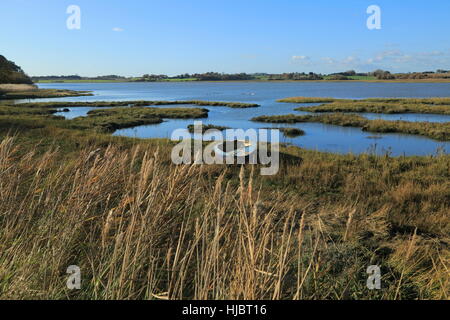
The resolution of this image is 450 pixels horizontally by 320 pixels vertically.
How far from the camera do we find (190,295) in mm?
2842

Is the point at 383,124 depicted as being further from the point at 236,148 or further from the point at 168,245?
the point at 168,245

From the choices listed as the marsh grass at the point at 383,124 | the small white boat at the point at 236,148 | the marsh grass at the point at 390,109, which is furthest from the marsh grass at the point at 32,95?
the small white boat at the point at 236,148

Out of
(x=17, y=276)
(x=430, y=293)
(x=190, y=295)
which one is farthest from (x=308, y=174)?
(x=17, y=276)

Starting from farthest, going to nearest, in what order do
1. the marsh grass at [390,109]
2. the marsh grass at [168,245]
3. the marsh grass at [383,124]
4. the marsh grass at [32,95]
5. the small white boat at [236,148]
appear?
the marsh grass at [32,95] < the marsh grass at [390,109] < the marsh grass at [383,124] < the small white boat at [236,148] < the marsh grass at [168,245]

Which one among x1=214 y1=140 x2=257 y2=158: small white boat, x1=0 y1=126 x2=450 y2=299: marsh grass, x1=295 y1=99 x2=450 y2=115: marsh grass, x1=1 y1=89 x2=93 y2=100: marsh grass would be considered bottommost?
x1=214 y1=140 x2=257 y2=158: small white boat

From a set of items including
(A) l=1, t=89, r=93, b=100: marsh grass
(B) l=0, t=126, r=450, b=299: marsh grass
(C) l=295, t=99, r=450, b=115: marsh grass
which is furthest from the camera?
(A) l=1, t=89, r=93, b=100: marsh grass

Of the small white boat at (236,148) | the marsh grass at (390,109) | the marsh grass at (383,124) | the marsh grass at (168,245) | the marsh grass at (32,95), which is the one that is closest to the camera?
the marsh grass at (168,245)

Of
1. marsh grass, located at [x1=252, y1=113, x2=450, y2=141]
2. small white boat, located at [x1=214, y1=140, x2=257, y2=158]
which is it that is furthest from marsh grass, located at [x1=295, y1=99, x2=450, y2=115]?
small white boat, located at [x1=214, y1=140, x2=257, y2=158]

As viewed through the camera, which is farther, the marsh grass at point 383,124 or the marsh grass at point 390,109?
the marsh grass at point 390,109

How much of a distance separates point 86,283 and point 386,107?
50.7 meters

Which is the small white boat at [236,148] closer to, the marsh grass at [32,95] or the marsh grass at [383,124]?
the marsh grass at [383,124]

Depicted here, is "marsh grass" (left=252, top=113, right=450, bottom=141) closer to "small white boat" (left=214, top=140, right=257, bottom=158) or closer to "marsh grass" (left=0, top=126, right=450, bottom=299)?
"small white boat" (left=214, top=140, right=257, bottom=158)

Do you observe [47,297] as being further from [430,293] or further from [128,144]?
[128,144]

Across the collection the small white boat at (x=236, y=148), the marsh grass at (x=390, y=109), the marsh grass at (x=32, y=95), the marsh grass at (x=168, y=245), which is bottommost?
the small white boat at (x=236, y=148)
